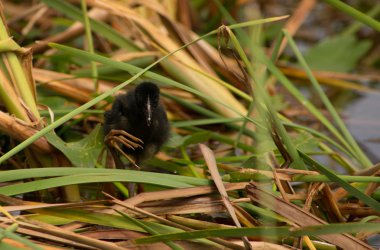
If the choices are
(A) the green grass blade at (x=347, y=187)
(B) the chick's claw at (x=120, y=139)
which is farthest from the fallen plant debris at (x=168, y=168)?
(B) the chick's claw at (x=120, y=139)

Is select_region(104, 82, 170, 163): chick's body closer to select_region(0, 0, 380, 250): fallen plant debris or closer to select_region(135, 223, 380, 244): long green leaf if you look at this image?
select_region(0, 0, 380, 250): fallen plant debris

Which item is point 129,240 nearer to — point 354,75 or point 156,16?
point 156,16

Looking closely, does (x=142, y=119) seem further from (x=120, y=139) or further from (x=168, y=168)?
(x=168, y=168)

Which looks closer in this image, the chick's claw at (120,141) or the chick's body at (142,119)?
the chick's claw at (120,141)

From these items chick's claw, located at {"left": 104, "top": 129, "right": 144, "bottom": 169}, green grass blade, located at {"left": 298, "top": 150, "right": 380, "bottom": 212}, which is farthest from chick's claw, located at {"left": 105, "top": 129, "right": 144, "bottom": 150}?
green grass blade, located at {"left": 298, "top": 150, "right": 380, "bottom": 212}

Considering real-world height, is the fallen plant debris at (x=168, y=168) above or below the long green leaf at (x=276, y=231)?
above

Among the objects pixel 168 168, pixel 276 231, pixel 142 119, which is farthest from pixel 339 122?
pixel 276 231

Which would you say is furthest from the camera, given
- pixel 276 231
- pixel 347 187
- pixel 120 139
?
pixel 120 139

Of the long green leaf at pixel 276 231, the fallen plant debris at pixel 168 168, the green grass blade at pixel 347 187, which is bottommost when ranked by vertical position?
the long green leaf at pixel 276 231

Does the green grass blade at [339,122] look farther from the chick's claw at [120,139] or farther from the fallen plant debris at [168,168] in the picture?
the chick's claw at [120,139]
